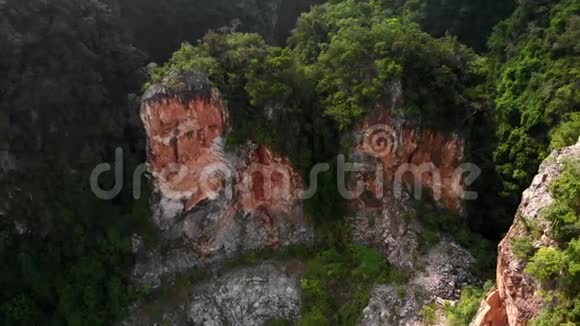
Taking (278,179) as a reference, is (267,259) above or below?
below

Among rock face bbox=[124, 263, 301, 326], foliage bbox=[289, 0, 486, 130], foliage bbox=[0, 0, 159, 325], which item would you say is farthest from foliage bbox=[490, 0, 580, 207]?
foliage bbox=[0, 0, 159, 325]

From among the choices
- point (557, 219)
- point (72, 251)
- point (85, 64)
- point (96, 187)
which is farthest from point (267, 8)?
point (557, 219)

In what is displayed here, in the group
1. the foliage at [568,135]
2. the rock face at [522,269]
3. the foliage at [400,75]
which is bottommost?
the rock face at [522,269]

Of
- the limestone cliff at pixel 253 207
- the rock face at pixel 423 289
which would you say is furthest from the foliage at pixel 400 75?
the rock face at pixel 423 289

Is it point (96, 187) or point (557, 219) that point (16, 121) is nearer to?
point (96, 187)

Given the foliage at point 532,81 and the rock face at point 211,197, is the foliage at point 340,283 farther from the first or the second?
the foliage at point 532,81

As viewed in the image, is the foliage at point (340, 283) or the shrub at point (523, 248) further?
the foliage at point (340, 283)

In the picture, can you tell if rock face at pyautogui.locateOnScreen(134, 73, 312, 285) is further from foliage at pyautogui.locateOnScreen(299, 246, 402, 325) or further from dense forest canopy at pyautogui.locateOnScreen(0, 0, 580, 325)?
foliage at pyautogui.locateOnScreen(299, 246, 402, 325)
